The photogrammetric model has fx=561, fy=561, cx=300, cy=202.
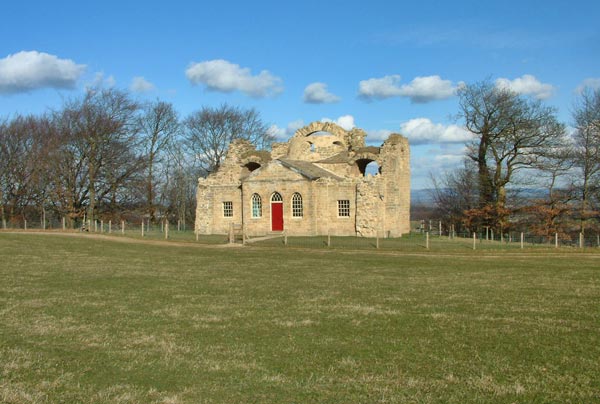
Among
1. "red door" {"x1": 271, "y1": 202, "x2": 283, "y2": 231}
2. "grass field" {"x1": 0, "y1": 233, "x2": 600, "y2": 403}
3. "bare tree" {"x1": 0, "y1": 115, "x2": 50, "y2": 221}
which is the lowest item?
"grass field" {"x1": 0, "y1": 233, "x2": 600, "y2": 403}

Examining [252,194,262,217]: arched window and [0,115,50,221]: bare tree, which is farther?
[0,115,50,221]: bare tree

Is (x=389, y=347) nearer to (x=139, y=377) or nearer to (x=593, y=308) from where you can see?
(x=139, y=377)

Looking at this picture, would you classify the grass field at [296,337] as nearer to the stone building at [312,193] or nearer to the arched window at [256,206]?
the stone building at [312,193]

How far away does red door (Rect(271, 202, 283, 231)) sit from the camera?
130 feet

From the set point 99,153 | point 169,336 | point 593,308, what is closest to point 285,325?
point 169,336

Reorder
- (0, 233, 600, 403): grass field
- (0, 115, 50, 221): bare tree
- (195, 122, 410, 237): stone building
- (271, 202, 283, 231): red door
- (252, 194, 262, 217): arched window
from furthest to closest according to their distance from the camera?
(0, 115, 50, 221): bare tree < (252, 194, 262, 217): arched window < (271, 202, 283, 231): red door < (195, 122, 410, 237): stone building < (0, 233, 600, 403): grass field

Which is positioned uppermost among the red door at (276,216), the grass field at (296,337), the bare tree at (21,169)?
the bare tree at (21,169)

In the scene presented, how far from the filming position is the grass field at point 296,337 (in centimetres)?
654

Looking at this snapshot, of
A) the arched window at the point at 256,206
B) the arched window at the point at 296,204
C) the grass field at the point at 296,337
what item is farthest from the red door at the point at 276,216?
the grass field at the point at 296,337

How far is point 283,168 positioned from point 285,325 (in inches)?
1183

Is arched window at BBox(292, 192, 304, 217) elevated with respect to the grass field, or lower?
elevated

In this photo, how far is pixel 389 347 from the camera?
8.40 m

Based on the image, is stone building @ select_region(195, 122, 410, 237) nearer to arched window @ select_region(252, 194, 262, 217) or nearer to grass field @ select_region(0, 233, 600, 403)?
arched window @ select_region(252, 194, 262, 217)

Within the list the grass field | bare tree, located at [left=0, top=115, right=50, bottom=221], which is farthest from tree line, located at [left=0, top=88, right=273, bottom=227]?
the grass field
